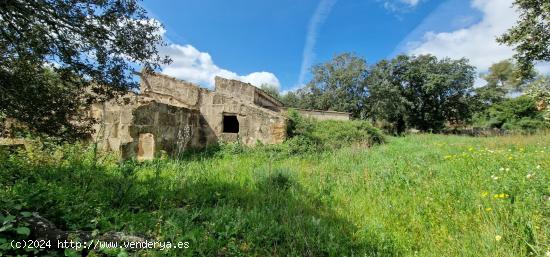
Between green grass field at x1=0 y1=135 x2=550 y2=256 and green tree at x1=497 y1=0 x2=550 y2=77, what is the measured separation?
6.80 meters

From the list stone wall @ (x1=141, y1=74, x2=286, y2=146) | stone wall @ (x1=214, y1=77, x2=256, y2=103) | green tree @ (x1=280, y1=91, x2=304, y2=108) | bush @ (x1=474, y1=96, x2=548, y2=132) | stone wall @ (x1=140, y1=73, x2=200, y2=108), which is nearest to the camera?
stone wall @ (x1=141, y1=74, x2=286, y2=146)

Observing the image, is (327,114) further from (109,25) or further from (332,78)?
(109,25)

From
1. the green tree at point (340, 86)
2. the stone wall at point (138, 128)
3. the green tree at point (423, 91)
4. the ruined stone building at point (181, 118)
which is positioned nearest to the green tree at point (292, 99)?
the green tree at point (340, 86)

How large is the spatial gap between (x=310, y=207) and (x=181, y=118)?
7582 mm

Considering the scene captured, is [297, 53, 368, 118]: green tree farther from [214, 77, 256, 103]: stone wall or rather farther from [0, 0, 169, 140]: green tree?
[0, 0, 169, 140]: green tree

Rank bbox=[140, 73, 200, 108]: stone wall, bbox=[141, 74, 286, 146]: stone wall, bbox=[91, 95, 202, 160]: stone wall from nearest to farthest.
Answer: bbox=[91, 95, 202, 160]: stone wall, bbox=[141, 74, 286, 146]: stone wall, bbox=[140, 73, 200, 108]: stone wall

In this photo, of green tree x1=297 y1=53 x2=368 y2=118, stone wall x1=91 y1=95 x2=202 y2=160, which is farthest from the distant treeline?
stone wall x1=91 y1=95 x2=202 y2=160

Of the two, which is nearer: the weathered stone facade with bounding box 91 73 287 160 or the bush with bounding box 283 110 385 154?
the weathered stone facade with bounding box 91 73 287 160

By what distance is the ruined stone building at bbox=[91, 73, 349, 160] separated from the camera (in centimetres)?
852

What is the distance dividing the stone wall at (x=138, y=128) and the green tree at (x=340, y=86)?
76.9 feet

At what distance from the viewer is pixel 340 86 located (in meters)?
31.5

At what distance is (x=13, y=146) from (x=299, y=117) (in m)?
10.2

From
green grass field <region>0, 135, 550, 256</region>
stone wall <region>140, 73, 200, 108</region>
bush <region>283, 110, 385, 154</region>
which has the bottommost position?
green grass field <region>0, 135, 550, 256</region>

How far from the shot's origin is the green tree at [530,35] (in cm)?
995
